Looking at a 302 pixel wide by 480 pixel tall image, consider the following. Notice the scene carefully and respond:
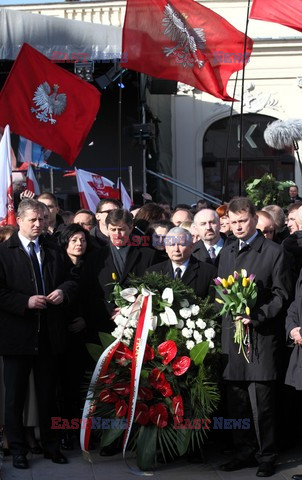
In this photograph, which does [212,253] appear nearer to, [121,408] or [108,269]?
[108,269]

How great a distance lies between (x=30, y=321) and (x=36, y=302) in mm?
214

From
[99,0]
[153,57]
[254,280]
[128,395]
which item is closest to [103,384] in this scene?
[128,395]

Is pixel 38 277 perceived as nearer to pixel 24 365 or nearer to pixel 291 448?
pixel 24 365

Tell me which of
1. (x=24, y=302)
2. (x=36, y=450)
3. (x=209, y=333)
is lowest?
(x=36, y=450)

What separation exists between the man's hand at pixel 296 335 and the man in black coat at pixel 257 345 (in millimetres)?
240

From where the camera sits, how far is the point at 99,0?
892 inches

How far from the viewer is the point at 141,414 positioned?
6828 mm

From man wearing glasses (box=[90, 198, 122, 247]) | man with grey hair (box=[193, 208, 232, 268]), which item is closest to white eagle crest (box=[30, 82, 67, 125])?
man wearing glasses (box=[90, 198, 122, 247])

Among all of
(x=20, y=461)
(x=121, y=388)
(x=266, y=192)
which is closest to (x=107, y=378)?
(x=121, y=388)

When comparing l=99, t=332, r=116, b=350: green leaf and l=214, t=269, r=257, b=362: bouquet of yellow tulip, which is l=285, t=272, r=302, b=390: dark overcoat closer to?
l=214, t=269, r=257, b=362: bouquet of yellow tulip

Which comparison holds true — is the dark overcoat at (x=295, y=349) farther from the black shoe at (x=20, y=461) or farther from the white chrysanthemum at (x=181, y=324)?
the black shoe at (x=20, y=461)

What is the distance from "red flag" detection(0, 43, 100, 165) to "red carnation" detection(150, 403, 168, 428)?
4917mm

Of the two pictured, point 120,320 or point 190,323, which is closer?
point 190,323

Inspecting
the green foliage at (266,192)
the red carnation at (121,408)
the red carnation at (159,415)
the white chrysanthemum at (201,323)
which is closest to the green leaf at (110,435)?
the red carnation at (121,408)
